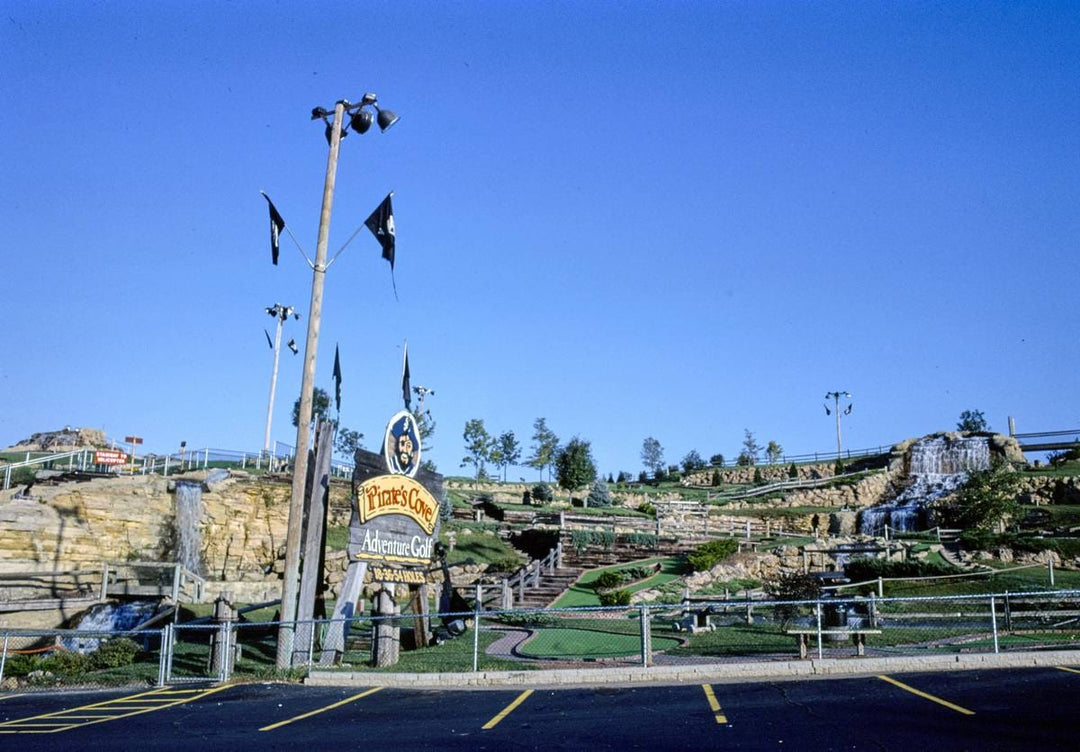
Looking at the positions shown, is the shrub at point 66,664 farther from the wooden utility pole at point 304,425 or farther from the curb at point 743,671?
the curb at point 743,671

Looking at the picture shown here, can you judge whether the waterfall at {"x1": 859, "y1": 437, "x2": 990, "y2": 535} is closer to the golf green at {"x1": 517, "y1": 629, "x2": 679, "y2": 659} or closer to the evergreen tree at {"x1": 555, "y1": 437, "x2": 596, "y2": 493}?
the evergreen tree at {"x1": 555, "y1": 437, "x2": 596, "y2": 493}

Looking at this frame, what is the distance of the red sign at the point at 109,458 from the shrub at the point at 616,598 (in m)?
24.3

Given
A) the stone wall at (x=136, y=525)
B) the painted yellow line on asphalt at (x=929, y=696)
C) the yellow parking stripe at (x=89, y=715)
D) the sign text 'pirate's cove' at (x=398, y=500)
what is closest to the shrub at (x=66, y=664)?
the yellow parking stripe at (x=89, y=715)

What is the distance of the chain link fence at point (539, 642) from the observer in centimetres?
1622

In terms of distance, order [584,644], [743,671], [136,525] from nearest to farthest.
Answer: [743,671] → [584,644] → [136,525]

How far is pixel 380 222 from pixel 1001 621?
1879cm

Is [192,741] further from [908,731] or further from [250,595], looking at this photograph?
[250,595]

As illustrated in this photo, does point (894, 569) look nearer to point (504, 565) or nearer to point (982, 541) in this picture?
point (982, 541)

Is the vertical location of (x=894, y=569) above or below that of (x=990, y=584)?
above

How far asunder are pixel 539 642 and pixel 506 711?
30.6 feet

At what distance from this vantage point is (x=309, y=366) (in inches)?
706

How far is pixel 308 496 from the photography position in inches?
771

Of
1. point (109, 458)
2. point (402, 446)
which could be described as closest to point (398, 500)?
point (402, 446)

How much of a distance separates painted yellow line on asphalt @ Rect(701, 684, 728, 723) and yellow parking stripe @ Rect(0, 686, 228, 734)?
8.23 meters
